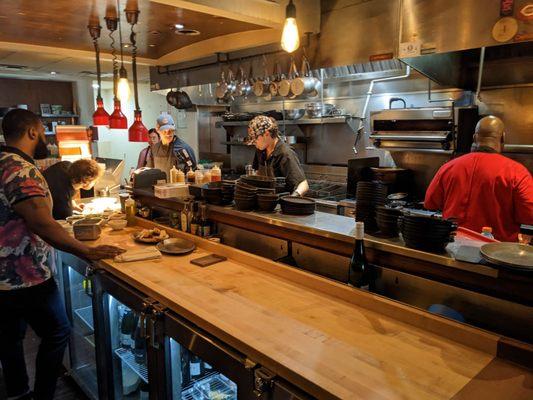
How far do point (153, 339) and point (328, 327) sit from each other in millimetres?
805

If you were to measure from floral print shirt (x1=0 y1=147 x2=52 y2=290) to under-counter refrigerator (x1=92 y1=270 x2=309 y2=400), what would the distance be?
1.10 ft

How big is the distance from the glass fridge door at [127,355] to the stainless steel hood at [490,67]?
2.89m

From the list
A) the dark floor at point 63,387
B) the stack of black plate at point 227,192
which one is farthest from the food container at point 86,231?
the dark floor at point 63,387

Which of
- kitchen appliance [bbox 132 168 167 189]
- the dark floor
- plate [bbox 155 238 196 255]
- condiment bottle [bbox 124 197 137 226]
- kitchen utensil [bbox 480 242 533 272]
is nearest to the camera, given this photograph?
kitchen utensil [bbox 480 242 533 272]

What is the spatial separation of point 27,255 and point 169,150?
9.55 ft

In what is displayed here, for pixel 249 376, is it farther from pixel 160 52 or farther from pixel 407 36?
pixel 160 52

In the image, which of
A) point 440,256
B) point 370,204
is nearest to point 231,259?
point 370,204

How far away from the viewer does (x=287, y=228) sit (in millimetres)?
2180

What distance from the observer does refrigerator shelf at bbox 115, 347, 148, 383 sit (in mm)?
2314

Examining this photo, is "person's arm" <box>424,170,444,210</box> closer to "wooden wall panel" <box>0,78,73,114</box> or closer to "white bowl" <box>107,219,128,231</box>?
"white bowl" <box>107,219,128,231</box>

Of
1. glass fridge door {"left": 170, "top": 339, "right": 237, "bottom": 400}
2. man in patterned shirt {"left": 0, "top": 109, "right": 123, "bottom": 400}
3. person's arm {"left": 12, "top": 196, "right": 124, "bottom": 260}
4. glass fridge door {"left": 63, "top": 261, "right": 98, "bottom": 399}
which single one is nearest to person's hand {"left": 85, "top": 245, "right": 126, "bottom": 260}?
man in patterned shirt {"left": 0, "top": 109, "right": 123, "bottom": 400}

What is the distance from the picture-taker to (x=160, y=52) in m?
4.87

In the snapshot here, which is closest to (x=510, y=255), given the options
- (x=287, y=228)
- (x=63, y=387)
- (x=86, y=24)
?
(x=287, y=228)

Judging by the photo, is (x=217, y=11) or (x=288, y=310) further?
(x=217, y=11)
